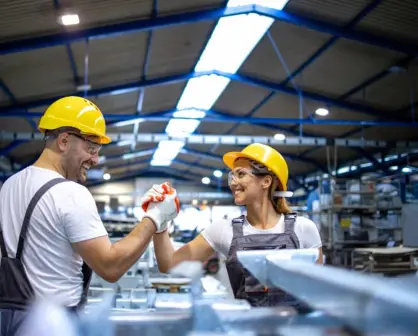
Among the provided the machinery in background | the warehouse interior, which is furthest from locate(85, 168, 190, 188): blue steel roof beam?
the machinery in background

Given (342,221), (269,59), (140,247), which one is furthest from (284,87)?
(140,247)

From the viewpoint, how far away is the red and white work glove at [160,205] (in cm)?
227

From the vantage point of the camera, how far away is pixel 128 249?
2023 millimetres

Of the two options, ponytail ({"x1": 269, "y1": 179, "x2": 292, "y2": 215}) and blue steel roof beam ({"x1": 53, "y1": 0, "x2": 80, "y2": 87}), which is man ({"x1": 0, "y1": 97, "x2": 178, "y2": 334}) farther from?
blue steel roof beam ({"x1": 53, "y1": 0, "x2": 80, "y2": 87})

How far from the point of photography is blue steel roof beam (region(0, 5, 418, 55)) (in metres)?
8.62

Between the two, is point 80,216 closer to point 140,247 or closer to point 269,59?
point 140,247

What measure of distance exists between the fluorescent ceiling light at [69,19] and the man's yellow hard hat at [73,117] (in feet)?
20.6

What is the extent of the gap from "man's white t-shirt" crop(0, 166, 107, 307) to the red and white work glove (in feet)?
1.08

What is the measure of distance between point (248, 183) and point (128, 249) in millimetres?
1160

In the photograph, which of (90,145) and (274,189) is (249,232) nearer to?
(274,189)

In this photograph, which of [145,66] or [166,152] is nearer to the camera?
[145,66]

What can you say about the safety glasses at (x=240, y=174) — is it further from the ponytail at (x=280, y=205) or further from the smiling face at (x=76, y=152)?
the smiling face at (x=76, y=152)

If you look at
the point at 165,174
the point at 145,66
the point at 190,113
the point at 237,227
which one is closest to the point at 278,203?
the point at 237,227

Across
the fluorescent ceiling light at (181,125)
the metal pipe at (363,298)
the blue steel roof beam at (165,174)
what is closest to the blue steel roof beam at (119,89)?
the fluorescent ceiling light at (181,125)
